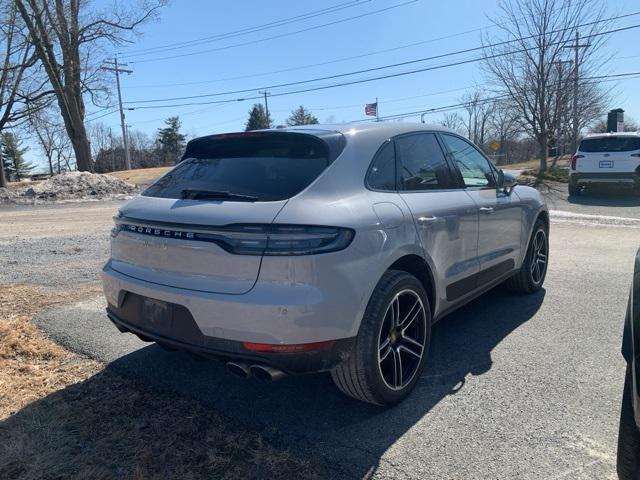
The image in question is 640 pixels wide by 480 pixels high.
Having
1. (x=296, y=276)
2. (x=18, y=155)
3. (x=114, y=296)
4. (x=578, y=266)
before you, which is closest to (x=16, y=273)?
(x=114, y=296)

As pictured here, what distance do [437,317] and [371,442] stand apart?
114 centimetres

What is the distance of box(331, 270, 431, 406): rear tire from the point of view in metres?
2.72

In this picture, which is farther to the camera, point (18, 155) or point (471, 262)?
point (18, 155)

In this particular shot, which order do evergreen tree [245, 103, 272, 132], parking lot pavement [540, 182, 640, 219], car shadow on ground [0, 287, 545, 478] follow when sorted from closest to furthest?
car shadow on ground [0, 287, 545, 478]
parking lot pavement [540, 182, 640, 219]
evergreen tree [245, 103, 272, 132]

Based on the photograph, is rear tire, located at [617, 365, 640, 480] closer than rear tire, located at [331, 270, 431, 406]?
Yes

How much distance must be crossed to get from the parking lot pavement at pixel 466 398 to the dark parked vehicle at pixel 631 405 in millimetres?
485

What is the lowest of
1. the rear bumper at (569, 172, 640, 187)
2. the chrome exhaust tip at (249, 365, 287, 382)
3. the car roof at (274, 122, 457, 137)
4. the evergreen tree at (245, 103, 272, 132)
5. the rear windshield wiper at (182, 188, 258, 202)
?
the chrome exhaust tip at (249, 365, 287, 382)

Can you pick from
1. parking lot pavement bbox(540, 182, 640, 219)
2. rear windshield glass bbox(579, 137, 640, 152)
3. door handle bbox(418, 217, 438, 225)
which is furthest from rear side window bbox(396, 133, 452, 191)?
rear windshield glass bbox(579, 137, 640, 152)

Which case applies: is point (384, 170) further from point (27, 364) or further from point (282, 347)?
point (27, 364)

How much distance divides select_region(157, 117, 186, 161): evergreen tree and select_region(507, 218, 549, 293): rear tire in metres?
78.7

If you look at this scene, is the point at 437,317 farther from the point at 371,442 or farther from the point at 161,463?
the point at 161,463

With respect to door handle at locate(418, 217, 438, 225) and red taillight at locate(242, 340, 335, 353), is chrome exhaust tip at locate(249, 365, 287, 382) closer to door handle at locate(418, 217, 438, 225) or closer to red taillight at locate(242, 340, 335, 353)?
red taillight at locate(242, 340, 335, 353)

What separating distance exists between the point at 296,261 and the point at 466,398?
1530 mm

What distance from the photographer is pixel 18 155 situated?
261 ft
